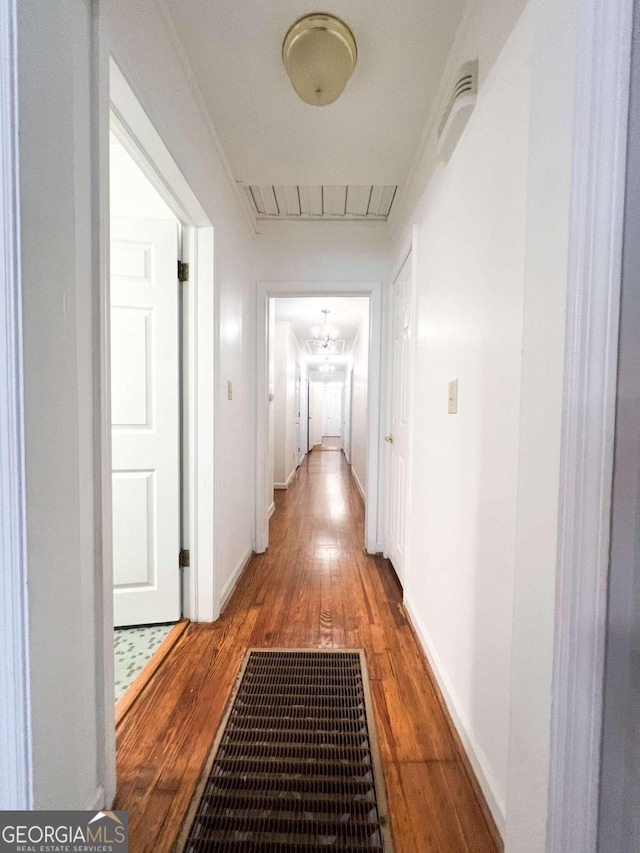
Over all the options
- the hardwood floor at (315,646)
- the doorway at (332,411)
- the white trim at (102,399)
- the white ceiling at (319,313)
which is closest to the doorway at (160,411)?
the hardwood floor at (315,646)

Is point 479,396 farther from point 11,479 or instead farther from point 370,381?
point 370,381

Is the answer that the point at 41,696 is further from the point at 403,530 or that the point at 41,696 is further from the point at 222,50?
the point at 222,50

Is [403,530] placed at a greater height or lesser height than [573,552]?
lesser

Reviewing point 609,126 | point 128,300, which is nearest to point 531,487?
point 609,126

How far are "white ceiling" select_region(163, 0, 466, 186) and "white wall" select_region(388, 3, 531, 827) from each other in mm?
196

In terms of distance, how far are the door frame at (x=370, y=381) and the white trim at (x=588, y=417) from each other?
6.77ft

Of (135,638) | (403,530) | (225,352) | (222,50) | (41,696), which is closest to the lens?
(41,696)

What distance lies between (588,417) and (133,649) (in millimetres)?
1937

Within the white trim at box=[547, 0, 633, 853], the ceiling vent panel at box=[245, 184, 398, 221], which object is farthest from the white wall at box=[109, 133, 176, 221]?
the white trim at box=[547, 0, 633, 853]

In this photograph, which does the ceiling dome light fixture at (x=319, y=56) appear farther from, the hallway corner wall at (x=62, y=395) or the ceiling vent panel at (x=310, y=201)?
the ceiling vent panel at (x=310, y=201)

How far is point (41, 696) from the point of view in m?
0.65

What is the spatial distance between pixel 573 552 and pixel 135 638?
73.9 inches

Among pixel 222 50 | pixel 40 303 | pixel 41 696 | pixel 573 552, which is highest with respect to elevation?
pixel 222 50

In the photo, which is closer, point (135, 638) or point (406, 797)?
point (406, 797)
